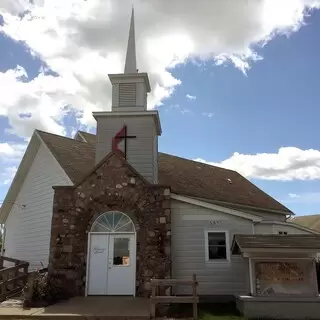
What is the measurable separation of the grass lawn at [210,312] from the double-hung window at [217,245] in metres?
1.91

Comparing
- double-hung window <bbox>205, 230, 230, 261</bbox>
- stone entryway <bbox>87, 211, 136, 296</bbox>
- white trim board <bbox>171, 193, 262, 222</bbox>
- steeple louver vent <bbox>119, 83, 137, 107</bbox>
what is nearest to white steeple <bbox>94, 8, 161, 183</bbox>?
steeple louver vent <bbox>119, 83, 137, 107</bbox>

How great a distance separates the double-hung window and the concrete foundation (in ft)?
10.2

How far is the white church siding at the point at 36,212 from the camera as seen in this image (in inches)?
730

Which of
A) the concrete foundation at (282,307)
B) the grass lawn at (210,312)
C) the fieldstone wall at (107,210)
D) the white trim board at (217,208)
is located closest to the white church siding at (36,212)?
the fieldstone wall at (107,210)

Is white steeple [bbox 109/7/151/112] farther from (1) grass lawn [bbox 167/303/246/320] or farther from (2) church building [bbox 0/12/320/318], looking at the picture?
(1) grass lawn [bbox 167/303/246/320]

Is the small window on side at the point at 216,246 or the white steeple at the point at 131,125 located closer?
the small window on side at the point at 216,246

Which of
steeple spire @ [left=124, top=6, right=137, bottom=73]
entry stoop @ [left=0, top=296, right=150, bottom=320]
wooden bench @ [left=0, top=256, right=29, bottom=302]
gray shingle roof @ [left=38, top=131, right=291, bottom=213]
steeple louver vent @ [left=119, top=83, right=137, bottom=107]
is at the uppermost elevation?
steeple spire @ [left=124, top=6, right=137, bottom=73]

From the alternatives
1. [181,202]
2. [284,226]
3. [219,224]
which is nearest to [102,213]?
[181,202]

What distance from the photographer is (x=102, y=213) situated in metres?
14.9

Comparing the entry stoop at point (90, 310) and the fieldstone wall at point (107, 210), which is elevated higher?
the fieldstone wall at point (107, 210)

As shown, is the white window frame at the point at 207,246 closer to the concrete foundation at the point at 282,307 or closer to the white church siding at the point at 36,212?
the concrete foundation at the point at 282,307

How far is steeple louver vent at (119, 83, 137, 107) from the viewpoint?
60.7 feet

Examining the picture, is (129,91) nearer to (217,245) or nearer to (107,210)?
(107,210)

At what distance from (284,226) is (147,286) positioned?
6742mm
